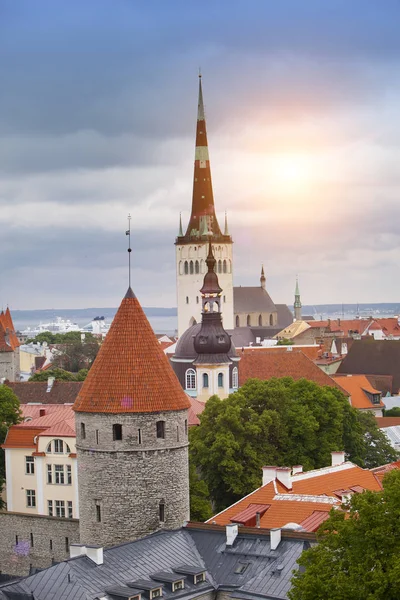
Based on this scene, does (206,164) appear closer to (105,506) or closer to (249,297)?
(249,297)

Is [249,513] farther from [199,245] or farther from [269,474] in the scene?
[199,245]

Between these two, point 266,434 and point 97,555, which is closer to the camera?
point 97,555

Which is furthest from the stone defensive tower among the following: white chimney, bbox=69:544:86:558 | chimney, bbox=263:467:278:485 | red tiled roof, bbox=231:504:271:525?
chimney, bbox=263:467:278:485

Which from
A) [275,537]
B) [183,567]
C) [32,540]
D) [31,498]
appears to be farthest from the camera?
[31,498]

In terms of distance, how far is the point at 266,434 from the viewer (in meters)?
60.8

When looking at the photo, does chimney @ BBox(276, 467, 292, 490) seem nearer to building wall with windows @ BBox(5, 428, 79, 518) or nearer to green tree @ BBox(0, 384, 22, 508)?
building wall with windows @ BBox(5, 428, 79, 518)

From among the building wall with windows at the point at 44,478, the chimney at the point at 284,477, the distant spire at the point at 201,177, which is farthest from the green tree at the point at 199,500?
the distant spire at the point at 201,177

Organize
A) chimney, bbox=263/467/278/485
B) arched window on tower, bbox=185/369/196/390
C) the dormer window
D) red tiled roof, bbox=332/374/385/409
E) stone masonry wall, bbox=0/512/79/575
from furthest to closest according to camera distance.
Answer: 1. red tiled roof, bbox=332/374/385/409
2. arched window on tower, bbox=185/369/196/390
3. stone masonry wall, bbox=0/512/79/575
4. chimney, bbox=263/467/278/485
5. the dormer window

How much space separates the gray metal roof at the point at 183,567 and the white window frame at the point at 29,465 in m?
20.5

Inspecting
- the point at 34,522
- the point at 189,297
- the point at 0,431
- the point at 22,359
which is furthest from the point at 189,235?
the point at 34,522

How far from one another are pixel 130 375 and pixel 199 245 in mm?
110045

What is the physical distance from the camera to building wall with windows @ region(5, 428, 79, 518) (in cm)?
5838

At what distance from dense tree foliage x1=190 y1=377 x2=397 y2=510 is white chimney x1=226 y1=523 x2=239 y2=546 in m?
18.1

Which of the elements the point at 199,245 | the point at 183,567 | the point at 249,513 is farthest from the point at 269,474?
the point at 199,245
